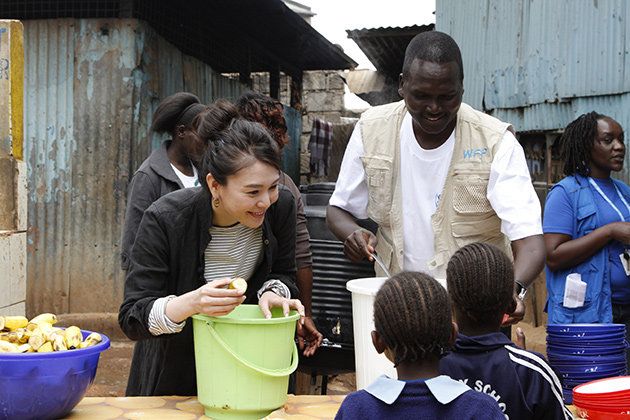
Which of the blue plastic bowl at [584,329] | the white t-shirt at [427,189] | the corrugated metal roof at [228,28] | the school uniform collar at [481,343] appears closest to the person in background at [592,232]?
the blue plastic bowl at [584,329]

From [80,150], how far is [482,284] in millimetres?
5841

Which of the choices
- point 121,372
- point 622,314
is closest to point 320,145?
point 121,372

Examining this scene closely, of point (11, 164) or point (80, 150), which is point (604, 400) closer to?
point (11, 164)

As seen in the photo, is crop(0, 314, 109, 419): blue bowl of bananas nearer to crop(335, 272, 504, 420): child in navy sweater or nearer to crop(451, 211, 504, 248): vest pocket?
crop(335, 272, 504, 420): child in navy sweater

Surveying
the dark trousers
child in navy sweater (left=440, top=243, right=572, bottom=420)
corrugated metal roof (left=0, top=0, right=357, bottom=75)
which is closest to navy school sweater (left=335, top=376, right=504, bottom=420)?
child in navy sweater (left=440, top=243, right=572, bottom=420)

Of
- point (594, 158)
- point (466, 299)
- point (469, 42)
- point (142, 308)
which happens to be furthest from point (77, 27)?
point (466, 299)

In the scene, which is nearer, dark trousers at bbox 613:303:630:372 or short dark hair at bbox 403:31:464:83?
short dark hair at bbox 403:31:464:83

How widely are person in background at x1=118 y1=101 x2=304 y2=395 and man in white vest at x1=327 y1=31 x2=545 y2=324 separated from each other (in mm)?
538

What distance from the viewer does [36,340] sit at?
2301mm

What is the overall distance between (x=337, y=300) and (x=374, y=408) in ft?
6.64

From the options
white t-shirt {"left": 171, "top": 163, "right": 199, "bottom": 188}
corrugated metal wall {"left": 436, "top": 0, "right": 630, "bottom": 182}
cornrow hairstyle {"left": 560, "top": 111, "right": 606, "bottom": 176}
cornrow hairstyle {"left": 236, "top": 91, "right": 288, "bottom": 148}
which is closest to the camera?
cornrow hairstyle {"left": 236, "top": 91, "right": 288, "bottom": 148}

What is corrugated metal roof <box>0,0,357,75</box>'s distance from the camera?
295 inches

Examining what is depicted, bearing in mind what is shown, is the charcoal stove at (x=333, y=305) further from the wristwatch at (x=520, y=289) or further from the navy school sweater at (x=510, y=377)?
the navy school sweater at (x=510, y=377)

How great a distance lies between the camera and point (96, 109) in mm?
7348
